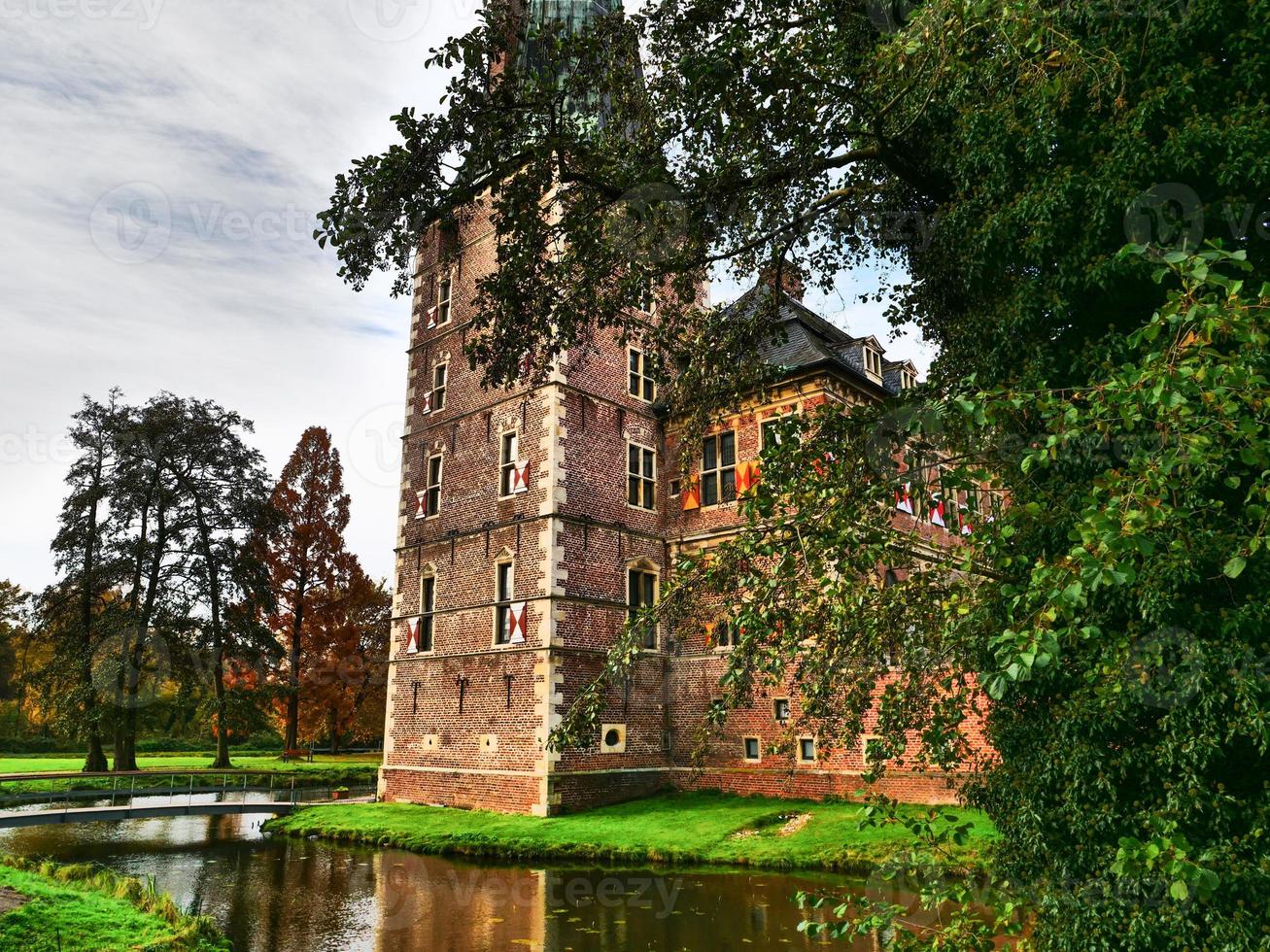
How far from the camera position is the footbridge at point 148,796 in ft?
55.5

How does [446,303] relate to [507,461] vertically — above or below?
above

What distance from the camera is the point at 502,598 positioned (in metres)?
19.4

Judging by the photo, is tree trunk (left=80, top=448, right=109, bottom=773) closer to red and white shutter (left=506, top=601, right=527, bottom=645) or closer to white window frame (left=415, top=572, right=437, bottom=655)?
white window frame (left=415, top=572, right=437, bottom=655)

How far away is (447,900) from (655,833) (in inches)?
183

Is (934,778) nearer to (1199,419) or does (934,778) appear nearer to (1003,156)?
(1003,156)

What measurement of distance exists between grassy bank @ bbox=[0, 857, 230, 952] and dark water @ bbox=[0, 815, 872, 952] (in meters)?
1.15

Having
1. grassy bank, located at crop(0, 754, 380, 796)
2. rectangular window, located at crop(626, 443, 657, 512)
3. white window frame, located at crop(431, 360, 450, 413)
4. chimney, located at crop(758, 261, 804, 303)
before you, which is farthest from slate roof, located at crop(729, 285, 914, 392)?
grassy bank, located at crop(0, 754, 380, 796)

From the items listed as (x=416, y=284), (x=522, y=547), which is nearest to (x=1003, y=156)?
(x=522, y=547)

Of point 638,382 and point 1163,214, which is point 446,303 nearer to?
point 638,382

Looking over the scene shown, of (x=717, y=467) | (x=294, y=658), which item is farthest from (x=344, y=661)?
(x=717, y=467)

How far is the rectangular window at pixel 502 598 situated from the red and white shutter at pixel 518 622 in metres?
0.32

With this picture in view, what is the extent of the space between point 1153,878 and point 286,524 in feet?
108

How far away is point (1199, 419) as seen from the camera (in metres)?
2.78

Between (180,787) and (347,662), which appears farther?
(347,662)
